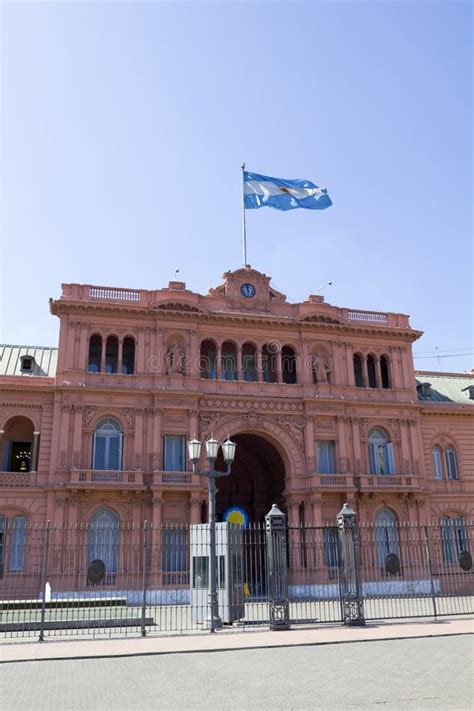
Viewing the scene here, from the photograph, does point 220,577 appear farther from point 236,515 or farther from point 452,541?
point 452,541

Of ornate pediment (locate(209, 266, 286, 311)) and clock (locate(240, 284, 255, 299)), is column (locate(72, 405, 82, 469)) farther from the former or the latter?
clock (locate(240, 284, 255, 299))

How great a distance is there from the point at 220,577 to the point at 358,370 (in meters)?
21.5

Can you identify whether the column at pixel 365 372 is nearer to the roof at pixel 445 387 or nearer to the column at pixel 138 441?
the roof at pixel 445 387

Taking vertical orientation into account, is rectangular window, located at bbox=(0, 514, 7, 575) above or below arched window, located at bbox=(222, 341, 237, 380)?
below

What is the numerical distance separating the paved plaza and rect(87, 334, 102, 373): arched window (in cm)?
2351

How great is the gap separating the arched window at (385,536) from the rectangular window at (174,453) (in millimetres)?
12109

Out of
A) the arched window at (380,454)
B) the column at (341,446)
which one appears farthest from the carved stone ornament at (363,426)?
the column at (341,446)

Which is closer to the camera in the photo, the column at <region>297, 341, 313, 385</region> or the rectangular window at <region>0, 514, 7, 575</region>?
the rectangular window at <region>0, 514, 7, 575</region>

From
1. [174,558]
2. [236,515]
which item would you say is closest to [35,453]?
[174,558]

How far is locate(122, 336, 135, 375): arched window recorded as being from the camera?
122ft

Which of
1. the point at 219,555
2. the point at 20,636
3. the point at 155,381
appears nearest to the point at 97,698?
the point at 20,636

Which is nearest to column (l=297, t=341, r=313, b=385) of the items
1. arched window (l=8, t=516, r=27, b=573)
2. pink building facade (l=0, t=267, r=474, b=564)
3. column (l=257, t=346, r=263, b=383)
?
pink building facade (l=0, t=267, r=474, b=564)

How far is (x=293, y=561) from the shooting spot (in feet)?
116

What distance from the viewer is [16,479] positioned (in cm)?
3300
